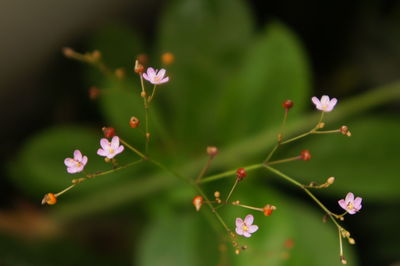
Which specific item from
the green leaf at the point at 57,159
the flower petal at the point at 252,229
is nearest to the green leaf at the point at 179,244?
the green leaf at the point at 57,159

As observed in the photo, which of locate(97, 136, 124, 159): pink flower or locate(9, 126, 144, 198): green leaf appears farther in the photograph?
locate(9, 126, 144, 198): green leaf

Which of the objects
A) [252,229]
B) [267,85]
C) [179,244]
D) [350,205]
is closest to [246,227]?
[252,229]

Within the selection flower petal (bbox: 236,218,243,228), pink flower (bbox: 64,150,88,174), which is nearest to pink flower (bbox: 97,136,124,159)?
pink flower (bbox: 64,150,88,174)

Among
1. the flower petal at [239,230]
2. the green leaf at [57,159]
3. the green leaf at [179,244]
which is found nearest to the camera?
the flower petal at [239,230]

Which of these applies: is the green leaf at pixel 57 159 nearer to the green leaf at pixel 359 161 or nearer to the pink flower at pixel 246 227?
the green leaf at pixel 359 161

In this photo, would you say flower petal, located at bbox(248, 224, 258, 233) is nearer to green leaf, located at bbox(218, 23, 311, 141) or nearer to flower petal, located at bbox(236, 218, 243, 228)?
flower petal, located at bbox(236, 218, 243, 228)

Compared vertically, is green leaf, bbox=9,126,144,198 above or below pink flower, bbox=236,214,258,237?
above

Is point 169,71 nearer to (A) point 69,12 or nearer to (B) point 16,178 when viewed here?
(A) point 69,12

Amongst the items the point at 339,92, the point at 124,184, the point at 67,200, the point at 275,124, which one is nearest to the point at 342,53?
the point at 339,92

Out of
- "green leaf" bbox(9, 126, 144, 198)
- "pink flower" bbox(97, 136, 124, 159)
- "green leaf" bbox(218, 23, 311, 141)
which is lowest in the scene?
"pink flower" bbox(97, 136, 124, 159)
